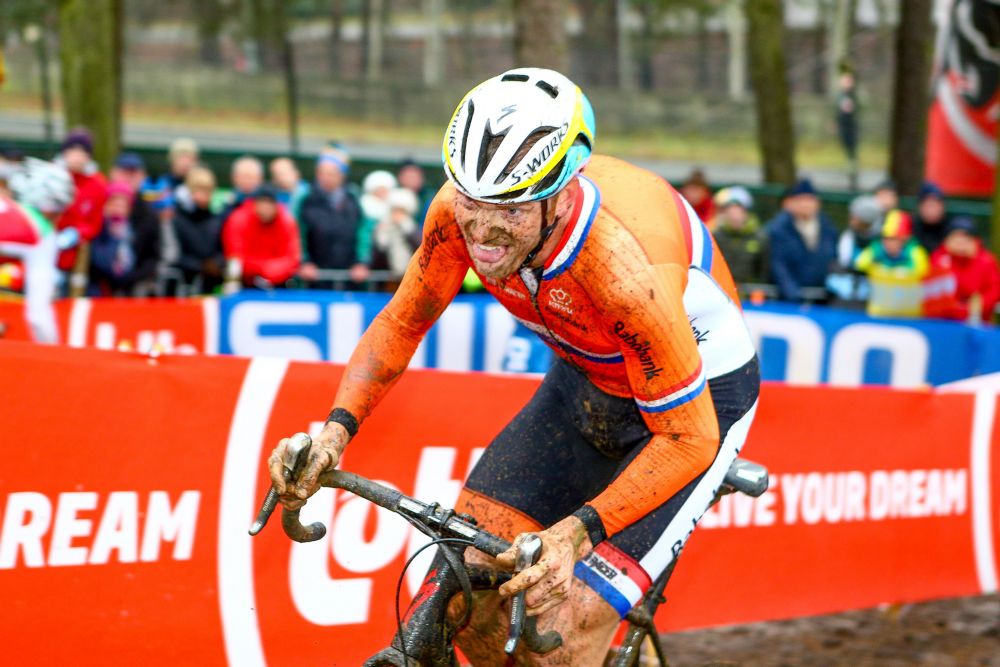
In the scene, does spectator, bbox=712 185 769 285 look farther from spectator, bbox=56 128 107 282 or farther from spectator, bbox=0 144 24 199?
spectator, bbox=0 144 24 199

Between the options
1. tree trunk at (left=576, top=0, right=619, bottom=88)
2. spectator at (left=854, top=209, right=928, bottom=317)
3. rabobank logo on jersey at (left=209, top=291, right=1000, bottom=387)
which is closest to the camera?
rabobank logo on jersey at (left=209, top=291, right=1000, bottom=387)

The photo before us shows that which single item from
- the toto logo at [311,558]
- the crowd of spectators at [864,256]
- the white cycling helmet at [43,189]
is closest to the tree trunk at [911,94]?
the crowd of spectators at [864,256]

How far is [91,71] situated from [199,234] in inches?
204

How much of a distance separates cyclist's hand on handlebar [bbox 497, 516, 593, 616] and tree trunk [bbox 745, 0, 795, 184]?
16.2 m

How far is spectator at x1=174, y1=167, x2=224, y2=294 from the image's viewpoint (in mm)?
11078

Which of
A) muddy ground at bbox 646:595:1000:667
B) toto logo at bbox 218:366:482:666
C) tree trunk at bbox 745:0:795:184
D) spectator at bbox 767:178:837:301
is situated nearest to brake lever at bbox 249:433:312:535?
toto logo at bbox 218:366:482:666

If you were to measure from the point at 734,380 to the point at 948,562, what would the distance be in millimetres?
3838

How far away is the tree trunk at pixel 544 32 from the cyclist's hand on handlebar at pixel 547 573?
30.7 feet

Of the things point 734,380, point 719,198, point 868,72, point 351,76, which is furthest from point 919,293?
point 868,72

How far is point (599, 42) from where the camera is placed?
42.6 meters

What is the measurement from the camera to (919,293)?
37.0 feet

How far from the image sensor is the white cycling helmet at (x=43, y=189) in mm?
8742

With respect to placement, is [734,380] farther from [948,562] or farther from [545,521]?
[948,562]

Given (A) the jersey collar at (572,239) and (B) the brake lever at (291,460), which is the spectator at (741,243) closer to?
(A) the jersey collar at (572,239)
